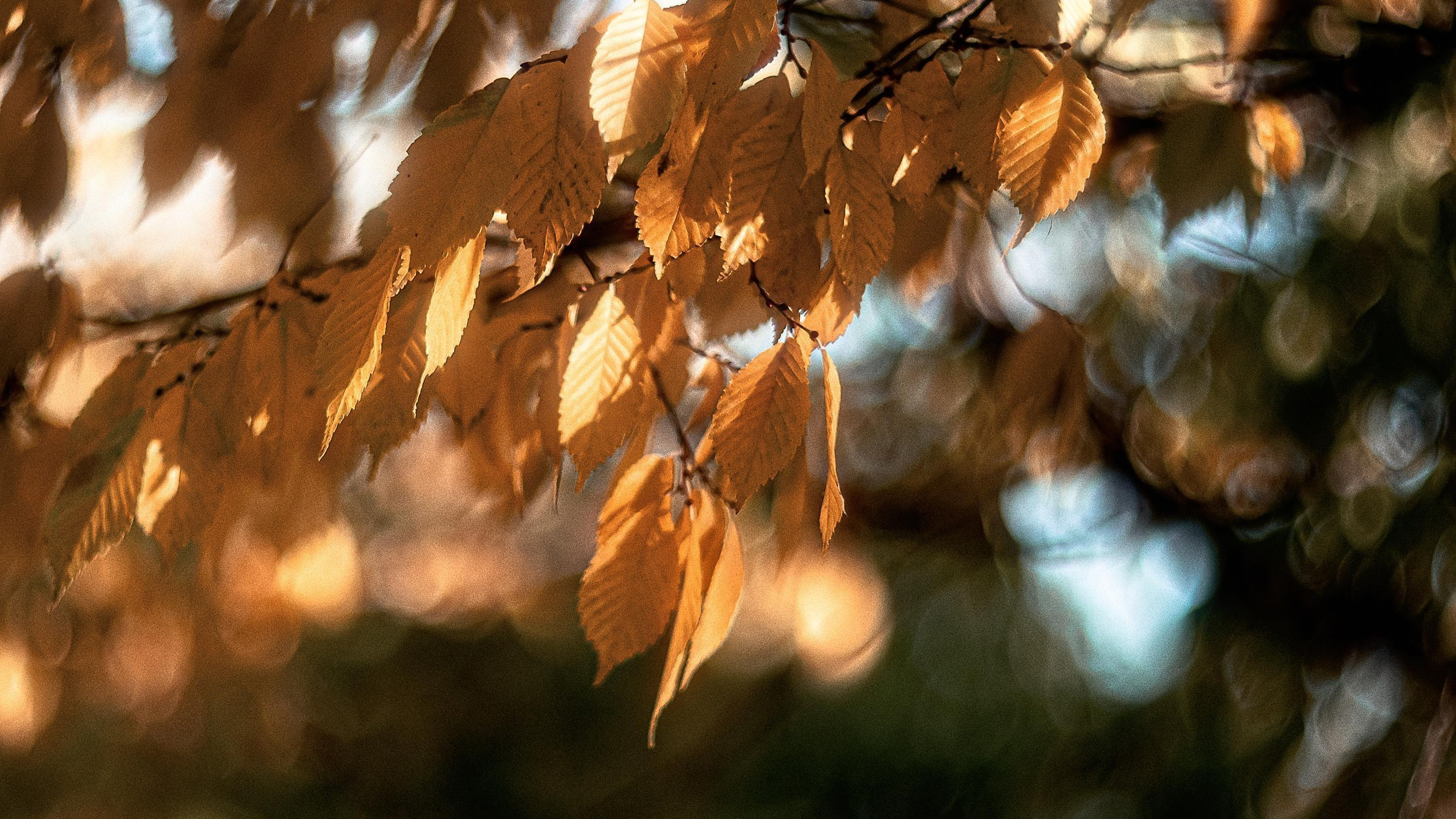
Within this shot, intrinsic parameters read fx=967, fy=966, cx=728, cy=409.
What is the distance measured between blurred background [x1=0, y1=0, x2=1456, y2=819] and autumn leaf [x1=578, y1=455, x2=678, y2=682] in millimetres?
251

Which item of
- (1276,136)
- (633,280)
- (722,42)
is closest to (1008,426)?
(1276,136)

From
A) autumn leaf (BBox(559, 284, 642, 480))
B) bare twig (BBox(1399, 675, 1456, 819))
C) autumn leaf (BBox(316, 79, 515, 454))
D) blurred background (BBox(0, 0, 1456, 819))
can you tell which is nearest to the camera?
autumn leaf (BBox(316, 79, 515, 454))

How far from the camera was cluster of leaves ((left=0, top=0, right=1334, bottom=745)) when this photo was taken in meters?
0.36

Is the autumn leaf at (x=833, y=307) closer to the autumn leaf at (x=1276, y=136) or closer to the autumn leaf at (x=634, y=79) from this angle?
the autumn leaf at (x=634, y=79)

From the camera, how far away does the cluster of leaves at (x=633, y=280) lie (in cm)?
36

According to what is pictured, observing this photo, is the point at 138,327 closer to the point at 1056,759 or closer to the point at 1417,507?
the point at 1417,507

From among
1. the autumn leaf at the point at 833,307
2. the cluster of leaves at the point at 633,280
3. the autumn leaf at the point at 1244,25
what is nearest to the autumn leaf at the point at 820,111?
the cluster of leaves at the point at 633,280

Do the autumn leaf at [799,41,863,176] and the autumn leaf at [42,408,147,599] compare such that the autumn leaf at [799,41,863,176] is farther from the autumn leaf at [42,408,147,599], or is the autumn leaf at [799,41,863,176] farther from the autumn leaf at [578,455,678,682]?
the autumn leaf at [42,408,147,599]

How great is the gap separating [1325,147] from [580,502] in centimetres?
136

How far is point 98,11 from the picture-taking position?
2.35 ft

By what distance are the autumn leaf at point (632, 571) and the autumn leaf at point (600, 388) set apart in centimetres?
3

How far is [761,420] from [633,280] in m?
0.18

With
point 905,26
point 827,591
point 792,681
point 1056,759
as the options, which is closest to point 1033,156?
point 905,26

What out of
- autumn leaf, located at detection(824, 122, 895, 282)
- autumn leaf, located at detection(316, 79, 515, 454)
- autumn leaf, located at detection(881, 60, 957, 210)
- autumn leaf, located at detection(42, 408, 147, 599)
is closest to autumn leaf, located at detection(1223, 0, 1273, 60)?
autumn leaf, located at detection(881, 60, 957, 210)
